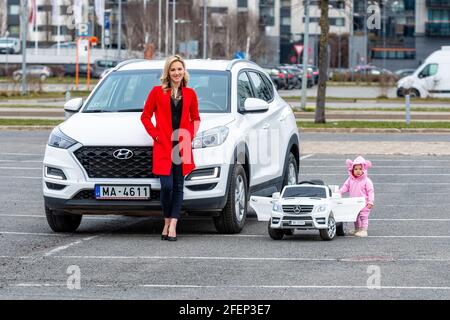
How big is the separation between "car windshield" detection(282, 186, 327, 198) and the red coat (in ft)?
3.14

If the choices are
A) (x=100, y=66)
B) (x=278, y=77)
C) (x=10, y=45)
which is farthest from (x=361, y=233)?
(x=10, y=45)

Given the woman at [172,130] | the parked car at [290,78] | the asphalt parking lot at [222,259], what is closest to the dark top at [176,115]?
the woman at [172,130]

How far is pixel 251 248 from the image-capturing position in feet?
38.8

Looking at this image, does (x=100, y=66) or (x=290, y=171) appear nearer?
(x=290, y=171)

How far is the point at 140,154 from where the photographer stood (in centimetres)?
1248

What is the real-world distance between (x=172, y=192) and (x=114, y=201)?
60cm

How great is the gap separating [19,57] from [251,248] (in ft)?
337

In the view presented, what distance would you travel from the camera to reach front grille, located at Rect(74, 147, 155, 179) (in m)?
12.5

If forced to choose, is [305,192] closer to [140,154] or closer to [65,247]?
[140,154]

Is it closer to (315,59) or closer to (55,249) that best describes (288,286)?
(55,249)

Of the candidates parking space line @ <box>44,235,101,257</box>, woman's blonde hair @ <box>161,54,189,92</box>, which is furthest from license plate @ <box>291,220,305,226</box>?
parking space line @ <box>44,235,101,257</box>

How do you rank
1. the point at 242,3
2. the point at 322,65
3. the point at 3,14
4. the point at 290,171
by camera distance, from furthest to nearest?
1. the point at 242,3
2. the point at 3,14
3. the point at 322,65
4. the point at 290,171

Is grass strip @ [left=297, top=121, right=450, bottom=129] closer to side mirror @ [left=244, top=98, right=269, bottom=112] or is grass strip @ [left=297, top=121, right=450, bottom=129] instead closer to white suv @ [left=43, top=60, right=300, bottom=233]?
white suv @ [left=43, top=60, right=300, bottom=233]

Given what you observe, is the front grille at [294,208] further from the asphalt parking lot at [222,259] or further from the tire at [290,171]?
the tire at [290,171]
